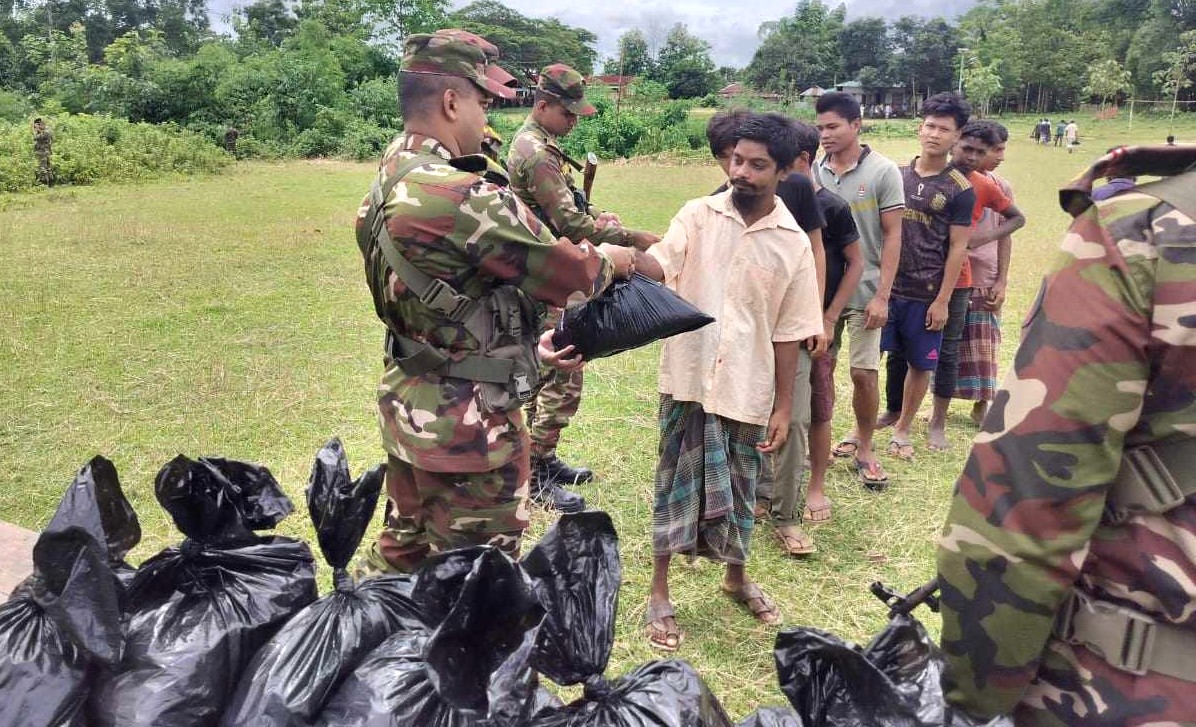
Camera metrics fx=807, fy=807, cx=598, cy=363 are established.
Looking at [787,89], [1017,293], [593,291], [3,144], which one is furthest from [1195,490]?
[787,89]

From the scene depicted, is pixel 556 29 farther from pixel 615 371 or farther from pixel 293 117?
pixel 615 371

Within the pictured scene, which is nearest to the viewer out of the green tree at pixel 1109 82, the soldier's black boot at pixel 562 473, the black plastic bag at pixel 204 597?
the black plastic bag at pixel 204 597

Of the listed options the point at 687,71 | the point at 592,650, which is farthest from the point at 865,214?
the point at 687,71

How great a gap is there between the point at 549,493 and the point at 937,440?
2.35 meters

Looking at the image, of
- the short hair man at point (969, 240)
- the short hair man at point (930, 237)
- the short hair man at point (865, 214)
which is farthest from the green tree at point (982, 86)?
the short hair man at point (865, 214)

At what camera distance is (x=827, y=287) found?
3.64 meters

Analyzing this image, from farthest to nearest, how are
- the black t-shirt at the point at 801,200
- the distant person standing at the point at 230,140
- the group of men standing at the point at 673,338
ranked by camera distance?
the distant person standing at the point at 230,140, the black t-shirt at the point at 801,200, the group of men standing at the point at 673,338

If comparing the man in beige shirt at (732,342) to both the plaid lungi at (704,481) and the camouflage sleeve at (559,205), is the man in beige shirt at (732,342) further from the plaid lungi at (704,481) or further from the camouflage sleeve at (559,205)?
the camouflage sleeve at (559,205)

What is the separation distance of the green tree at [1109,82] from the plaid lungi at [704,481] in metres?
54.0

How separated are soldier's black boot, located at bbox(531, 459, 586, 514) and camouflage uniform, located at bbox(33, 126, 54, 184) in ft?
51.7

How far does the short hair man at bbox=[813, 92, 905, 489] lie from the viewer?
381 cm

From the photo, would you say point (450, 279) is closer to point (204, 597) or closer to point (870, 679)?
point (204, 597)

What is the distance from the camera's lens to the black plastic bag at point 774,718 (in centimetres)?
130

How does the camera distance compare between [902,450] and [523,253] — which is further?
[902,450]
